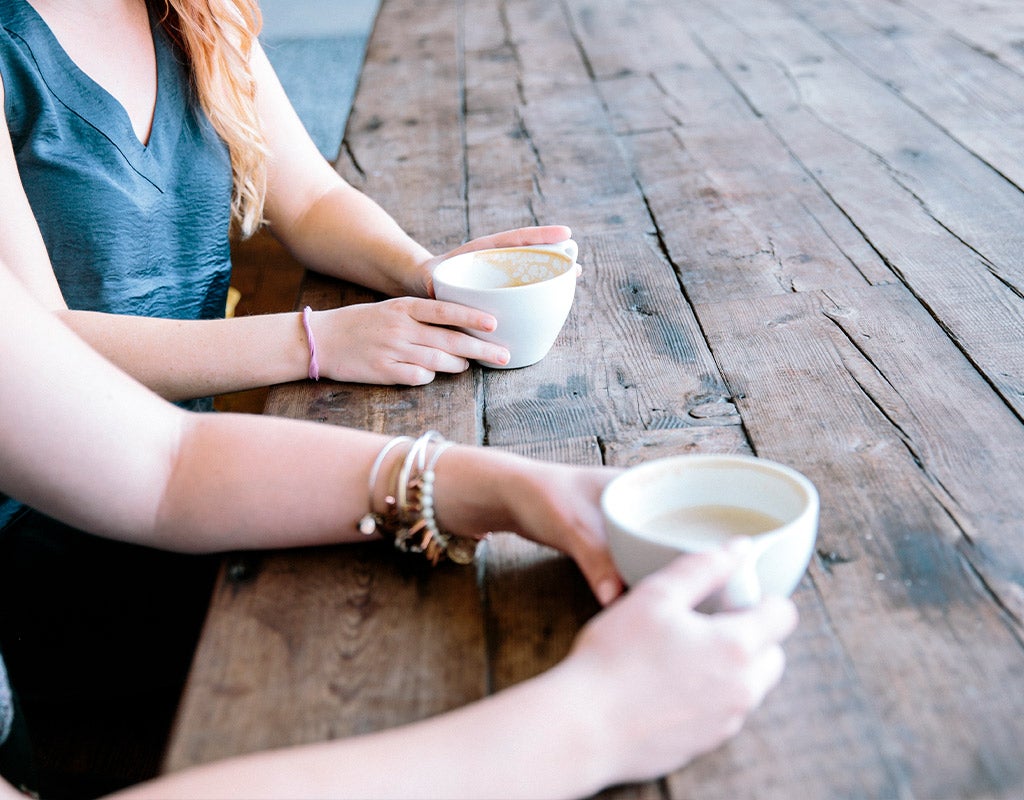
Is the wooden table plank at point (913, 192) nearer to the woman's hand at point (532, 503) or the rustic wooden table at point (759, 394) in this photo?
the rustic wooden table at point (759, 394)

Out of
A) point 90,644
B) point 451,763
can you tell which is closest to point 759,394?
point 451,763

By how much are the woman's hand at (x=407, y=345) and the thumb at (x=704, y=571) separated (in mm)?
399

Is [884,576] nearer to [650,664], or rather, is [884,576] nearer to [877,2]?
[650,664]

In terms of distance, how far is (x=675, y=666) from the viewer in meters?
0.51

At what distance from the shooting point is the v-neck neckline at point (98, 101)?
102 cm

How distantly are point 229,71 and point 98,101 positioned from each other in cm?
17

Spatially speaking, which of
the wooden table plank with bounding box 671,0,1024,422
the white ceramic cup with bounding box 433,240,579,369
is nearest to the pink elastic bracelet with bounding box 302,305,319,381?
the white ceramic cup with bounding box 433,240,579,369

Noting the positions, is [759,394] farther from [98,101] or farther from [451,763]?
[98,101]

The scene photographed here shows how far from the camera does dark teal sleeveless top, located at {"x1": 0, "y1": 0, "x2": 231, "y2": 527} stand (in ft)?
3.30

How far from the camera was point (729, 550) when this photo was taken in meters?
0.52

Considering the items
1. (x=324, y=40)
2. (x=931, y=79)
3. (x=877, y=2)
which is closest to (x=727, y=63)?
(x=931, y=79)

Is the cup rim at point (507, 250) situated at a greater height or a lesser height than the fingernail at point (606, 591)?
lesser

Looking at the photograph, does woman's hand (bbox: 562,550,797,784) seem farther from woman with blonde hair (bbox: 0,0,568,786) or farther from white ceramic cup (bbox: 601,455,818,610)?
woman with blonde hair (bbox: 0,0,568,786)

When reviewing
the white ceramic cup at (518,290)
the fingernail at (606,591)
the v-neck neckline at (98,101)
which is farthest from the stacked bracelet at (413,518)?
the v-neck neckline at (98,101)
